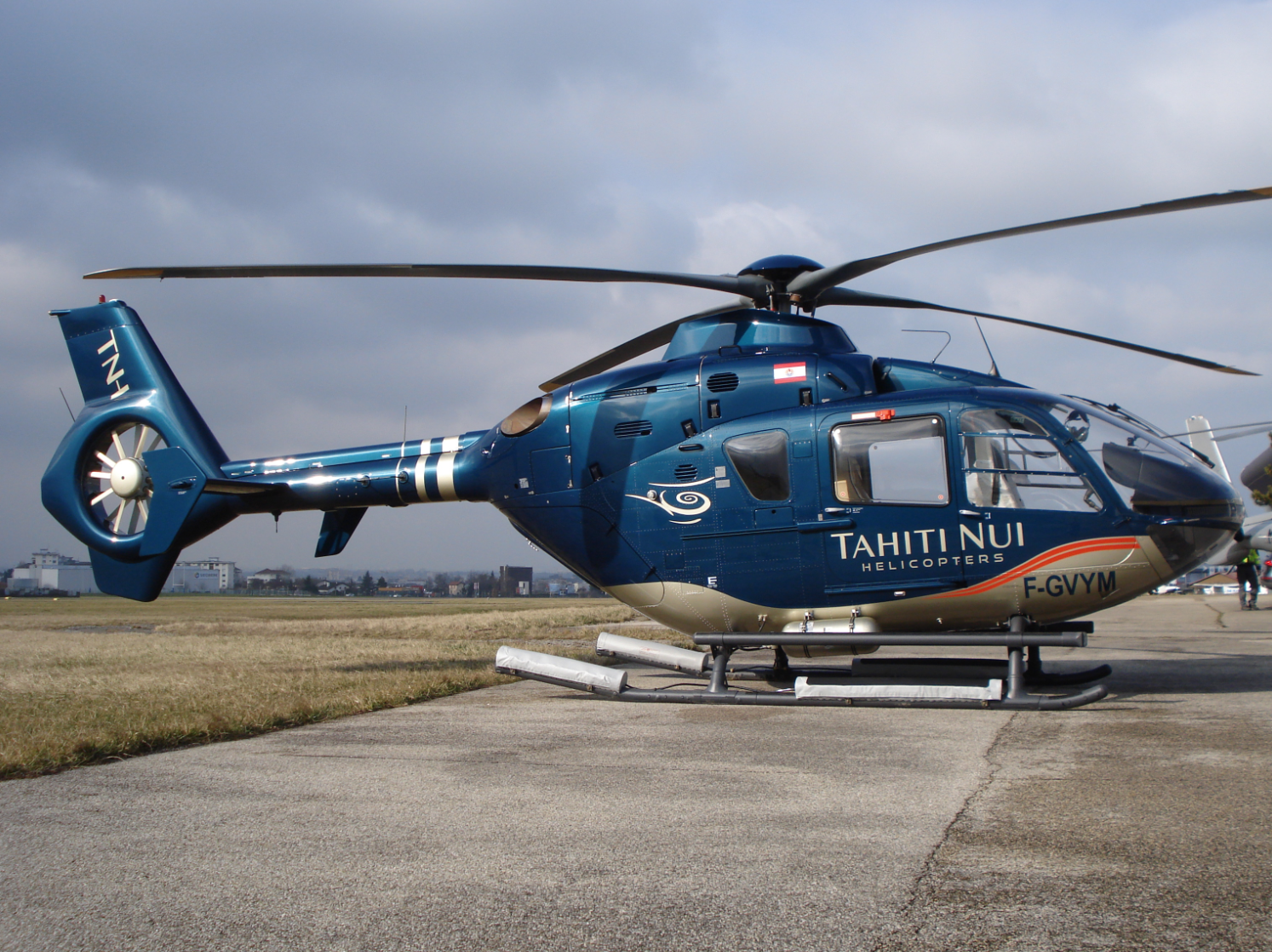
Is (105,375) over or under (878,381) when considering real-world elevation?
over

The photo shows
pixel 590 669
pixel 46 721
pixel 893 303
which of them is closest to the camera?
pixel 46 721

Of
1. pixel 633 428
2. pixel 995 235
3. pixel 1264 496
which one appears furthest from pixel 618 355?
pixel 1264 496

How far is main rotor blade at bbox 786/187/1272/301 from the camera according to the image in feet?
23.5

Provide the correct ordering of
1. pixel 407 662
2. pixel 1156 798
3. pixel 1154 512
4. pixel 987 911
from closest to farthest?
1. pixel 987 911
2. pixel 1156 798
3. pixel 1154 512
4. pixel 407 662

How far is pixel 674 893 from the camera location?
3.26 metres

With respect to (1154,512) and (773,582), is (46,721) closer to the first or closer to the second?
(773,582)

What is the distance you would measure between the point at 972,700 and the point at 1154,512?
100 inches

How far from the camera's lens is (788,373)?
966 cm

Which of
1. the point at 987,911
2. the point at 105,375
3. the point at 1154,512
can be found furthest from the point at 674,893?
the point at 105,375

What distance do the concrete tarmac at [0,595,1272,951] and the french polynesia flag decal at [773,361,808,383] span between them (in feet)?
12.9

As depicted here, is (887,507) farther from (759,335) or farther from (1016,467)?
(759,335)

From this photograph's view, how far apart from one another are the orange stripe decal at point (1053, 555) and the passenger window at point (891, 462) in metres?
0.88

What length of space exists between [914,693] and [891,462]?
230 centimetres

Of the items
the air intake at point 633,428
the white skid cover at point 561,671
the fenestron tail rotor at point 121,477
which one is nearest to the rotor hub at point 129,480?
the fenestron tail rotor at point 121,477
